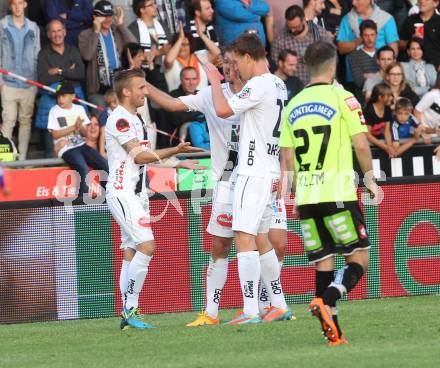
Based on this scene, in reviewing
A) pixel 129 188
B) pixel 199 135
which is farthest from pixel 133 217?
pixel 199 135

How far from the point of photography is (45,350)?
10289 mm

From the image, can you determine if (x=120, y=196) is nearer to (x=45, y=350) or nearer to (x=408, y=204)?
(x=45, y=350)

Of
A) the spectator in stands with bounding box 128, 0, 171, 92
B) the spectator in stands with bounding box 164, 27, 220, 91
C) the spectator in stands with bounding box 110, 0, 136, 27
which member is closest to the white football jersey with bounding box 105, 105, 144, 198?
the spectator in stands with bounding box 128, 0, 171, 92

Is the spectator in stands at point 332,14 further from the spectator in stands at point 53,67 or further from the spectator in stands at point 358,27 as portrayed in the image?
the spectator in stands at point 53,67

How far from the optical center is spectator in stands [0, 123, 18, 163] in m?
16.1

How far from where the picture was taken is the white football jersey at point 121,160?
37.3 ft

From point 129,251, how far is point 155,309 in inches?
67.9

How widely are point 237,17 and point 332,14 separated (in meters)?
1.91

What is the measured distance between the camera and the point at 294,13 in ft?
59.8

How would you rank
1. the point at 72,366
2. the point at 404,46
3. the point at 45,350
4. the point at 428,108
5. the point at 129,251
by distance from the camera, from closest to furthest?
the point at 72,366 → the point at 45,350 → the point at 129,251 → the point at 428,108 → the point at 404,46

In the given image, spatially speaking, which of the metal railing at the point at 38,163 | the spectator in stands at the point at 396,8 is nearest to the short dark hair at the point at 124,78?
the metal railing at the point at 38,163

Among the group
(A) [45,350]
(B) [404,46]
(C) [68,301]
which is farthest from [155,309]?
(B) [404,46]

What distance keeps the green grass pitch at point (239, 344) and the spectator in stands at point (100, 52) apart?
579 centimetres

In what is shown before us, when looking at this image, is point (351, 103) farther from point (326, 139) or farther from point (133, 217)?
point (133, 217)
